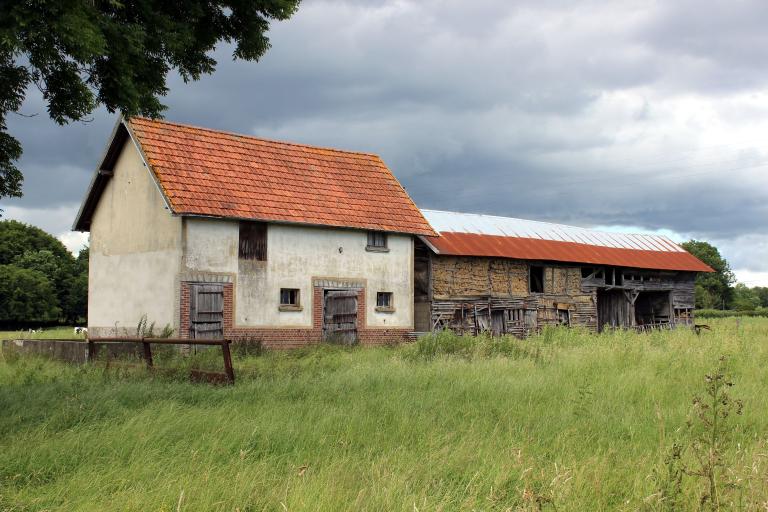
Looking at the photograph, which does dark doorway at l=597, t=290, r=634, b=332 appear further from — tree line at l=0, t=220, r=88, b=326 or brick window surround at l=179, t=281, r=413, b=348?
tree line at l=0, t=220, r=88, b=326

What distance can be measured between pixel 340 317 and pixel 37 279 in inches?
1616

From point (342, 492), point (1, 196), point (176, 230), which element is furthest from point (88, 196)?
point (342, 492)

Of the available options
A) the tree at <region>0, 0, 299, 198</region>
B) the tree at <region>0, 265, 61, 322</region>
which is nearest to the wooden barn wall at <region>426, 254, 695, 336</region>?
the tree at <region>0, 0, 299, 198</region>

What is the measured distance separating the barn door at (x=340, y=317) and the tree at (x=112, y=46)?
48.0ft

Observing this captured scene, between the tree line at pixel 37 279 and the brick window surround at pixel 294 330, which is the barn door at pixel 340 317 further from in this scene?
the tree line at pixel 37 279

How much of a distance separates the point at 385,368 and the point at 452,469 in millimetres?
7217

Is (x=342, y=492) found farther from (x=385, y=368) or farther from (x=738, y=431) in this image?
(x=385, y=368)

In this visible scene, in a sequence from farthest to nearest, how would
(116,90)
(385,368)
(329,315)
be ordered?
1. (329,315)
2. (385,368)
3. (116,90)

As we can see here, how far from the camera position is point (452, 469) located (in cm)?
699

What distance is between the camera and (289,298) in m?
25.8

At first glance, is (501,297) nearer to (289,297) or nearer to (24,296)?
(289,297)

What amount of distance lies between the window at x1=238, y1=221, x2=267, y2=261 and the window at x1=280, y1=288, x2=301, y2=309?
137 centimetres

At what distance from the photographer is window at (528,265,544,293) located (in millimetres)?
34309

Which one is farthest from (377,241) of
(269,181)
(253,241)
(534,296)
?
(534,296)
